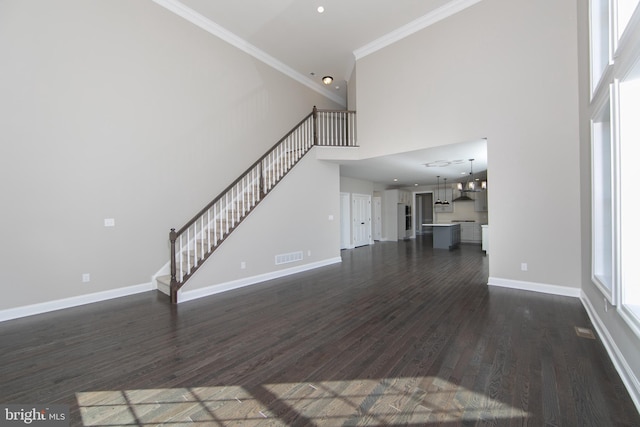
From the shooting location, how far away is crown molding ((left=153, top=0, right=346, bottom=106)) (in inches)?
202

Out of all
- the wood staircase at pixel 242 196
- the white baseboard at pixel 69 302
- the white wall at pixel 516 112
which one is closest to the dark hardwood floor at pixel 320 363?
the white baseboard at pixel 69 302

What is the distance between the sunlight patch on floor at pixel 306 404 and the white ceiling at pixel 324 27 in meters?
4.58

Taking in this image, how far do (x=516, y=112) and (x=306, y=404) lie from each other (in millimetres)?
5228

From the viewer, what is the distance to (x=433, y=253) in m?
8.54

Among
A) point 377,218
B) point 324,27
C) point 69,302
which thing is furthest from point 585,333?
point 377,218

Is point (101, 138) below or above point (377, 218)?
above

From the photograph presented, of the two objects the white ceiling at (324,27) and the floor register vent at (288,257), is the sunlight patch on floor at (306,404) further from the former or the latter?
the white ceiling at (324,27)

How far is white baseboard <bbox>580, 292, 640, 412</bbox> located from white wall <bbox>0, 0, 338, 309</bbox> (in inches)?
236

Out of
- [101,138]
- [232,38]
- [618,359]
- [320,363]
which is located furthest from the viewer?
[232,38]

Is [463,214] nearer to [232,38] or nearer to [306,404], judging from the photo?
[232,38]

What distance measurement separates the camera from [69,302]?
389cm

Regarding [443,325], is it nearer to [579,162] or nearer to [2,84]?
[579,162]

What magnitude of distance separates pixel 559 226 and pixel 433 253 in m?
4.55

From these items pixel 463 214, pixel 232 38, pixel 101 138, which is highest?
pixel 232 38
